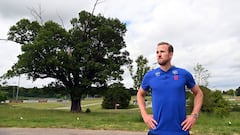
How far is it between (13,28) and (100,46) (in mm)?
9347

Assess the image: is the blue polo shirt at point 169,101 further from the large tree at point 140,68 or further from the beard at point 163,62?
the large tree at point 140,68

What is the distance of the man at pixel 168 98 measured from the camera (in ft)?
13.2

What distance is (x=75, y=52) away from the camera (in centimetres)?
3825

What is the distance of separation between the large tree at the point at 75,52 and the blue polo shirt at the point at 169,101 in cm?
3260

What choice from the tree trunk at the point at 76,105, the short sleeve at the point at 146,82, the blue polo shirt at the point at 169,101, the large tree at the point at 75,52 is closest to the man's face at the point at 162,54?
the blue polo shirt at the point at 169,101

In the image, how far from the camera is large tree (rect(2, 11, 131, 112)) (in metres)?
37.3

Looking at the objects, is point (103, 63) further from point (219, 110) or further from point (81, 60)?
point (219, 110)

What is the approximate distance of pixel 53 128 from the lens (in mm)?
15391

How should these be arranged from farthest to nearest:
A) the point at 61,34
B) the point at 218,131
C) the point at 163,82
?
the point at 61,34
the point at 218,131
the point at 163,82

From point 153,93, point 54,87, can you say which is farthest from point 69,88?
point 153,93

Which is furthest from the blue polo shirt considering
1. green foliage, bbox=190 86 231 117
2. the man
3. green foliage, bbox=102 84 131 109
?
green foliage, bbox=102 84 131 109

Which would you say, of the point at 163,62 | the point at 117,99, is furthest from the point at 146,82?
the point at 117,99

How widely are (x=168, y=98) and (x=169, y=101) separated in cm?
3

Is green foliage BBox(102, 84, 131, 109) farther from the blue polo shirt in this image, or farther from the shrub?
the blue polo shirt
